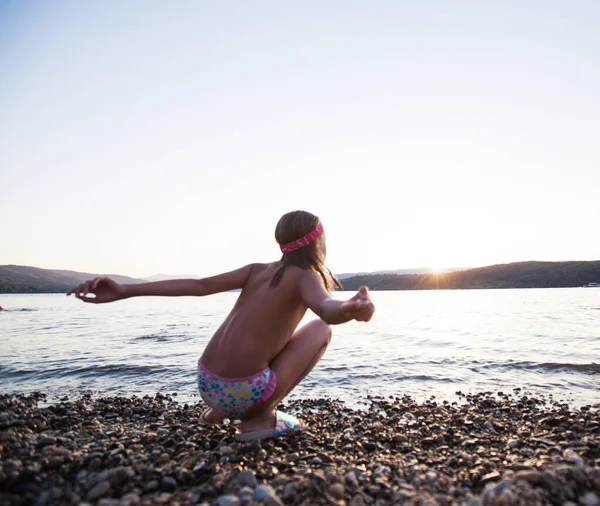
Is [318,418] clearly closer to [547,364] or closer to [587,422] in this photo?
[587,422]

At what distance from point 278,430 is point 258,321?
1.39 metres

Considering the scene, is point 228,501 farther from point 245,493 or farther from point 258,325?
point 258,325

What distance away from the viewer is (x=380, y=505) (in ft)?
8.96

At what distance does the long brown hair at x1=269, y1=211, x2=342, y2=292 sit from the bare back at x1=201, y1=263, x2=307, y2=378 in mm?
120

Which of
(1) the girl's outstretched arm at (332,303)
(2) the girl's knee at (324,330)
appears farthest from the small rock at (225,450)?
(1) the girl's outstretched arm at (332,303)

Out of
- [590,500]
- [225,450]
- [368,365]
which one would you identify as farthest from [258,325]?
[368,365]

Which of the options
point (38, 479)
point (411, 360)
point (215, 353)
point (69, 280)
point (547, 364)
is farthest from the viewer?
point (69, 280)

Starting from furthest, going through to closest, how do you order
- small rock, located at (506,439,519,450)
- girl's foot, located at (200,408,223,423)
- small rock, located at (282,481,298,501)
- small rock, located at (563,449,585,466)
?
1. girl's foot, located at (200,408,223,423)
2. small rock, located at (506,439,519,450)
3. small rock, located at (563,449,585,466)
4. small rock, located at (282,481,298,501)

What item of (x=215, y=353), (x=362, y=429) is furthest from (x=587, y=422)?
(x=215, y=353)

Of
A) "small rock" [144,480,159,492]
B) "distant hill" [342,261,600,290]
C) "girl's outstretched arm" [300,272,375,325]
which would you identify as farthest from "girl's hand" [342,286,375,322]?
"distant hill" [342,261,600,290]

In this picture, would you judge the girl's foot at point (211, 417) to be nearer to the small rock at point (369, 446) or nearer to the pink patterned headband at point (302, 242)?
the small rock at point (369, 446)

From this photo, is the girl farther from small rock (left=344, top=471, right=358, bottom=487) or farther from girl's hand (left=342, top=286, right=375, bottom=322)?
small rock (left=344, top=471, right=358, bottom=487)

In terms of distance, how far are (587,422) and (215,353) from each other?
4.89m

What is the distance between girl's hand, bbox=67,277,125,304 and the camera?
12.8 ft
